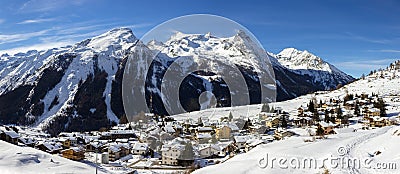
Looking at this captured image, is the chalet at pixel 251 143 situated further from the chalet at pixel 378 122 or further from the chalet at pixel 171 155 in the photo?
the chalet at pixel 378 122

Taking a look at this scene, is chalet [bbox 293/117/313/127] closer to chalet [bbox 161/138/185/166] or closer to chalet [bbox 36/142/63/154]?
chalet [bbox 161/138/185/166]

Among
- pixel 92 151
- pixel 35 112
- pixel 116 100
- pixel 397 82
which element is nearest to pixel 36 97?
pixel 35 112

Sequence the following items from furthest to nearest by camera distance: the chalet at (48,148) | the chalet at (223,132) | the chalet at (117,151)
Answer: the chalet at (223,132) → the chalet at (48,148) → the chalet at (117,151)

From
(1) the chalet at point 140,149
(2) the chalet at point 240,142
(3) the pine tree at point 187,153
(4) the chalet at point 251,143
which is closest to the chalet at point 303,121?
(2) the chalet at point 240,142

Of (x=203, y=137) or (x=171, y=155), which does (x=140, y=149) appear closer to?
(x=171, y=155)

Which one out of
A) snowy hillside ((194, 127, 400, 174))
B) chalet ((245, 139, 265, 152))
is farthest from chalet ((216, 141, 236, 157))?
snowy hillside ((194, 127, 400, 174))

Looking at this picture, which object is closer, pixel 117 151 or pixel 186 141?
pixel 186 141

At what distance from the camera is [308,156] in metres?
15.6

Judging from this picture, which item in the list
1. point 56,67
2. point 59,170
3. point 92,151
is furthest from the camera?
point 56,67

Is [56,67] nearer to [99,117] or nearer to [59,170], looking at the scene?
[99,117]

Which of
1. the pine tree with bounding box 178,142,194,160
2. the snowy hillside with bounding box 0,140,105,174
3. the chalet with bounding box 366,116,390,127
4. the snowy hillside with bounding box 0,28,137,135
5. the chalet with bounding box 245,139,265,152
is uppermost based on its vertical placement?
the snowy hillside with bounding box 0,28,137,135

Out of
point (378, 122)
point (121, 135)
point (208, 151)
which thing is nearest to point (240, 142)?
point (208, 151)

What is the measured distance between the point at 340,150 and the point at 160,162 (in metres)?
14.1

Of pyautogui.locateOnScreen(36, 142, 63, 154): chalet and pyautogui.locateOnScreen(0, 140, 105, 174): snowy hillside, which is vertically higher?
pyautogui.locateOnScreen(0, 140, 105, 174): snowy hillside
